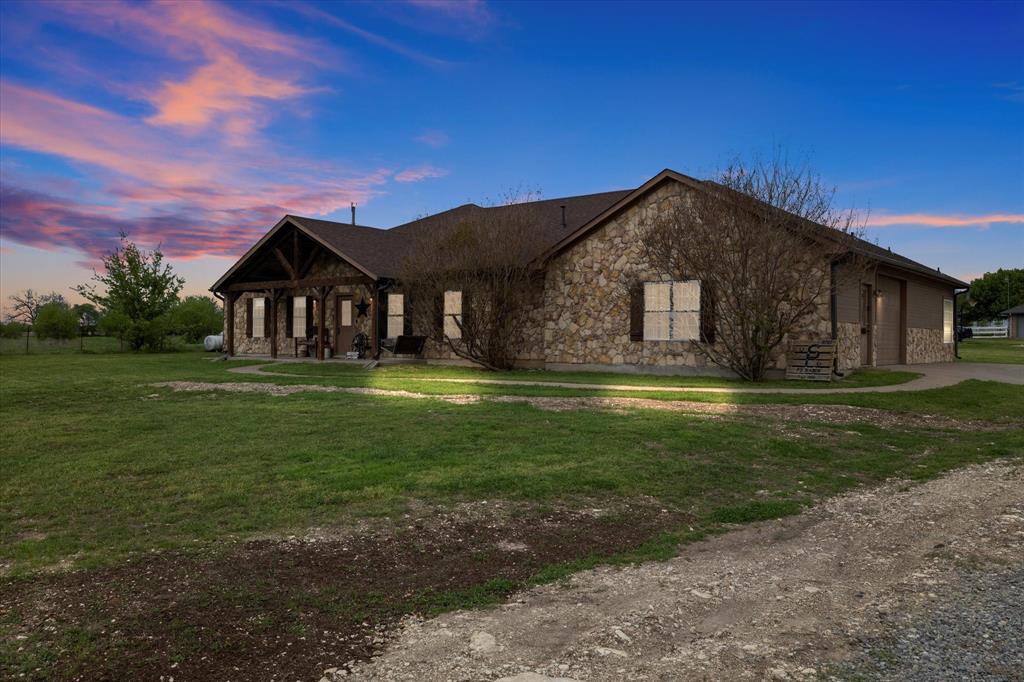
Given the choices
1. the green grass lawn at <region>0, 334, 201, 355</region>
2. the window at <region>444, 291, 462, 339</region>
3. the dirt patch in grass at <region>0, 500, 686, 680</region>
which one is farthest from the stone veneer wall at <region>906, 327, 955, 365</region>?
the green grass lawn at <region>0, 334, 201, 355</region>

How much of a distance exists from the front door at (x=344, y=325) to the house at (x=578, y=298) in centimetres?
5

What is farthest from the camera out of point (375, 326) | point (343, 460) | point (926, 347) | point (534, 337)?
point (926, 347)

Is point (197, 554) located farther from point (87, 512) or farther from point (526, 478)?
point (526, 478)

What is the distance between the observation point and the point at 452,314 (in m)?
22.4

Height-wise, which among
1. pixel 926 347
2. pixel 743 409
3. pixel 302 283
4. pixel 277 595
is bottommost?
pixel 277 595

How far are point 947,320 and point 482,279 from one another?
60.6 ft

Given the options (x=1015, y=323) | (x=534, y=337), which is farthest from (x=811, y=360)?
(x=1015, y=323)

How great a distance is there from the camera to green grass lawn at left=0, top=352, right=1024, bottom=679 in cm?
394

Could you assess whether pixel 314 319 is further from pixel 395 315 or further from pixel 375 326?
pixel 375 326

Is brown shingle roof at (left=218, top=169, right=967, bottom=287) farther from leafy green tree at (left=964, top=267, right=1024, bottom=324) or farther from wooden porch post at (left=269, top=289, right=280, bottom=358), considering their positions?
leafy green tree at (left=964, top=267, right=1024, bottom=324)

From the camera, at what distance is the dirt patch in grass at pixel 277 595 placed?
11.6ft

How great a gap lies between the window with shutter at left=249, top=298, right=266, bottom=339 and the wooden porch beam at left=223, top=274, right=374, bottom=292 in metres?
0.68

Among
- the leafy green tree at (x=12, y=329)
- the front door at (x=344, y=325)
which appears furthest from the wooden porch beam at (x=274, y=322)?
the leafy green tree at (x=12, y=329)

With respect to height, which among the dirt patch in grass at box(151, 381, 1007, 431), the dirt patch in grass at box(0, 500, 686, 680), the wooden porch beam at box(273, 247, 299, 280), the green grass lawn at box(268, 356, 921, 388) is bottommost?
the dirt patch in grass at box(0, 500, 686, 680)
